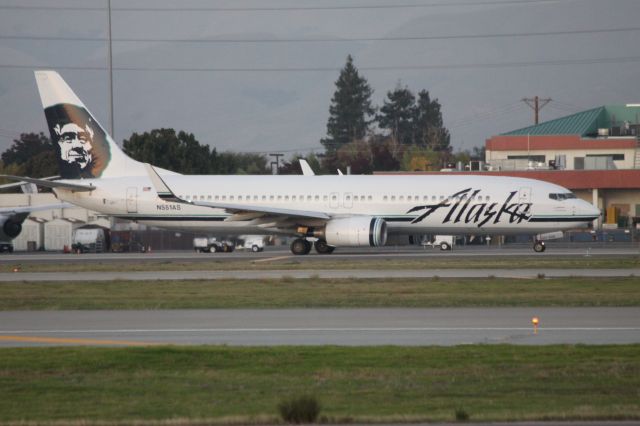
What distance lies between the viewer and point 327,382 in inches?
575

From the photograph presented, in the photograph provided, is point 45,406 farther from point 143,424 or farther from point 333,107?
point 333,107

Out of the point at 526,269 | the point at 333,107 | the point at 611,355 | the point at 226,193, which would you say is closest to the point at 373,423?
the point at 611,355

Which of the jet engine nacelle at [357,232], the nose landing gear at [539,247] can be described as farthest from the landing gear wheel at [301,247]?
the nose landing gear at [539,247]

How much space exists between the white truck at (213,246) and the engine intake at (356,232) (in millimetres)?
19525

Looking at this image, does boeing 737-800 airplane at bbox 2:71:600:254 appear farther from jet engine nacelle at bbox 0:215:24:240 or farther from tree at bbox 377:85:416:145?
tree at bbox 377:85:416:145

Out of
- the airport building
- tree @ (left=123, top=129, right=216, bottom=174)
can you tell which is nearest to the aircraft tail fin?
the airport building

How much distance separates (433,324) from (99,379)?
826 cm

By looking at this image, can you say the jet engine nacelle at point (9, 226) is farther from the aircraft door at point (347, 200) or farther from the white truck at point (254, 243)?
the aircraft door at point (347, 200)

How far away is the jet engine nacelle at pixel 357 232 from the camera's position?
4541cm

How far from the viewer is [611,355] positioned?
A: 16.5 metres

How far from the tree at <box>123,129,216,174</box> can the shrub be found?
3640 inches

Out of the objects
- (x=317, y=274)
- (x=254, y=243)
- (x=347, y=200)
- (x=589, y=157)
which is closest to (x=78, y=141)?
(x=347, y=200)

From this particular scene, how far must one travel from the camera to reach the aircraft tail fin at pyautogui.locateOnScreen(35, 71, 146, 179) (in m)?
51.9

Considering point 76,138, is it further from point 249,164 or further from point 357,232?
point 249,164
